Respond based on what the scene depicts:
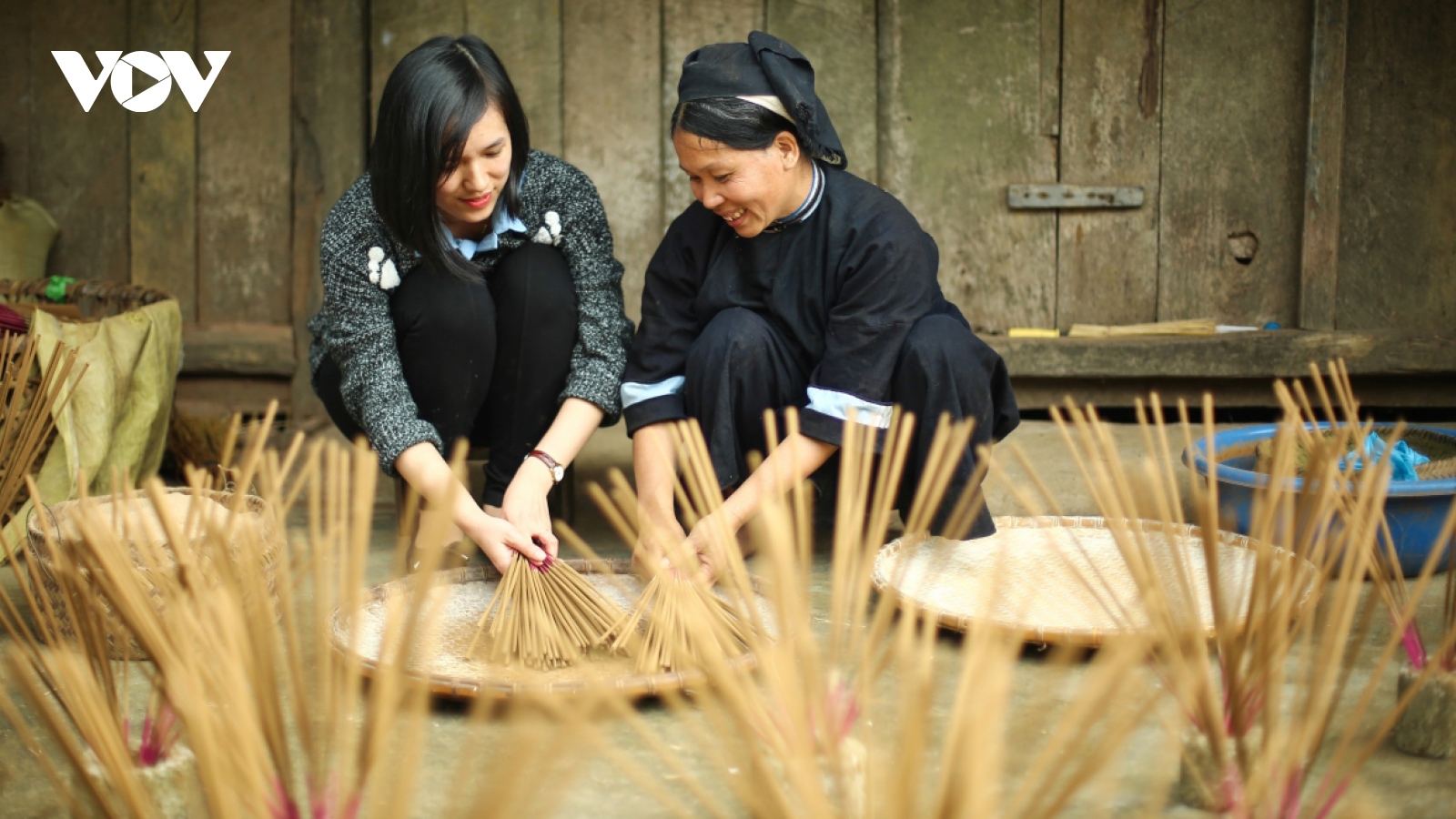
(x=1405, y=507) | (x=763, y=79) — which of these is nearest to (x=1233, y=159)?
(x=1405, y=507)

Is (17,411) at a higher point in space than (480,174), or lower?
lower

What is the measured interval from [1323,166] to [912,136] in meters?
0.89

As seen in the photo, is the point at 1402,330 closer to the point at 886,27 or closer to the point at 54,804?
the point at 886,27

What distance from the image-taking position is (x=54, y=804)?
1.12m

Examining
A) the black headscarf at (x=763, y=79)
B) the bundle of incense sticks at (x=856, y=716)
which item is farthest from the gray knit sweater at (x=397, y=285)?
the bundle of incense sticks at (x=856, y=716)

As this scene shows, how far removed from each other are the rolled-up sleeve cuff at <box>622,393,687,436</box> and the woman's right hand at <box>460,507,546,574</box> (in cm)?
28

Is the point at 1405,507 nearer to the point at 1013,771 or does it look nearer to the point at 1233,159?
the point at 1013,771

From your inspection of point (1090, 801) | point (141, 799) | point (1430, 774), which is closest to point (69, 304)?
point (141, 799)

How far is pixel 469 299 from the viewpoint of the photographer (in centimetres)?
184

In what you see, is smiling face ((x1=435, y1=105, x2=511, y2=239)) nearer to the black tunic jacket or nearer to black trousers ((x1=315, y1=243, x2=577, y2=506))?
black trousers ((x1=315, y1=243, x2=577, y2=506))

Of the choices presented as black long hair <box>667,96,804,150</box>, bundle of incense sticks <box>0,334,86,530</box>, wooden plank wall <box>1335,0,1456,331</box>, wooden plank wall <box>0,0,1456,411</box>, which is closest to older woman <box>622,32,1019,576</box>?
black long hair <box>667,96,804,150</box>

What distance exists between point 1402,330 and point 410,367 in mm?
2149

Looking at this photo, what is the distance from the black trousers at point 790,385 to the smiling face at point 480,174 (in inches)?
14.1

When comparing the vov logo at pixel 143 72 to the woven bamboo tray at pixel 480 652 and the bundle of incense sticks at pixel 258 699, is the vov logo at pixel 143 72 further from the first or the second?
the bundle of incense sticks at pixel 258 699
